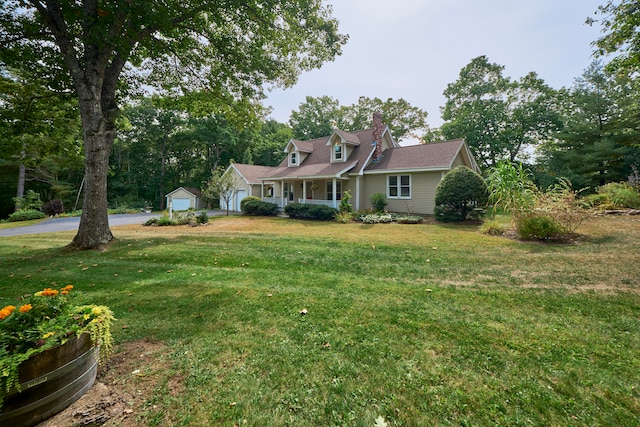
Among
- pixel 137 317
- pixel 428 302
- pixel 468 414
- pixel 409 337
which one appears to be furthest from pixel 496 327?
pixel 137 317

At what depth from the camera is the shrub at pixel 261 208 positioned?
1984 cm

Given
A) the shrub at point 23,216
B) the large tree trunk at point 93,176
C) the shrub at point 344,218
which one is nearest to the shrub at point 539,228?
the shrub at point 344,218

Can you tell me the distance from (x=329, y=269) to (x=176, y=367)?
3.80 metres

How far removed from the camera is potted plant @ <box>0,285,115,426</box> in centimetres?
170

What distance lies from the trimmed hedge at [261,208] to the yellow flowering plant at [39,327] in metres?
17.6

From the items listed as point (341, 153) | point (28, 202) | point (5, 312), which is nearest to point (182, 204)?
point (28, 202)

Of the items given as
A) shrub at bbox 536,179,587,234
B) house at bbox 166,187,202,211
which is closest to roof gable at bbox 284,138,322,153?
house at bbox 166,187,202,211

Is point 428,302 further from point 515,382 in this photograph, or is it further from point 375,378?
point 375,378

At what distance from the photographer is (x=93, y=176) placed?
315 inches

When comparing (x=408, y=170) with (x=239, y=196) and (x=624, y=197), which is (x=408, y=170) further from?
(x=239, y=196)

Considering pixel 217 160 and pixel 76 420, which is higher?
pixel 217 160

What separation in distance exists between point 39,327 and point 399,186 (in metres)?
17.4

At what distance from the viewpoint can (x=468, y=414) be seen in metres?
1.99

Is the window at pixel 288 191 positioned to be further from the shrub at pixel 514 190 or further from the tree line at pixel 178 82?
the shrub at pixel 514 190
